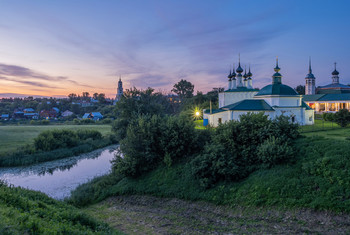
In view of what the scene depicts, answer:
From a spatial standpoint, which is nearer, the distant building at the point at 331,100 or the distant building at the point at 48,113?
the distant building at the point at 331,100

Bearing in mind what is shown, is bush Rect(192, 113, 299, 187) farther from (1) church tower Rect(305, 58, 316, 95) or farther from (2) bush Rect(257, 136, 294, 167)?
(1) church tower Rect(305, 58, 316, 95)

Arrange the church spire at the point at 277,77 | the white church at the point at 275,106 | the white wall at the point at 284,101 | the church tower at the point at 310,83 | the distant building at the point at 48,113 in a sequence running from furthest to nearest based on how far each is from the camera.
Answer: the distant building at the point at 48,113
the church tower at the point at 310,83
the church spire at the point at 277,77
the white wall at the point at 284,101
the white church at the point at 275,106

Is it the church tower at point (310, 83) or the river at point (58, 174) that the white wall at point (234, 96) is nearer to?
the river at point (58, 174)

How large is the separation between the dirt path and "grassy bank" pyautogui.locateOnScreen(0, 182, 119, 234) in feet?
6.72

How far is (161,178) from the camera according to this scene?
16.5 meters

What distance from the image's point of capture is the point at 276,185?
1187 cm

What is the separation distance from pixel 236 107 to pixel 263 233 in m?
22.9

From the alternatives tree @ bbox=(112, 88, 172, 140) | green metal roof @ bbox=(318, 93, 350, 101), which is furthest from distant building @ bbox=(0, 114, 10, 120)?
green metal roof @ bbox=(318, 93, 350, 101)


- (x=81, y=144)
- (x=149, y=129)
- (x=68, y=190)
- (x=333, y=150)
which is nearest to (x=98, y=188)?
(x=68, y=190)

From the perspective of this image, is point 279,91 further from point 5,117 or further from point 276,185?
point 5,117

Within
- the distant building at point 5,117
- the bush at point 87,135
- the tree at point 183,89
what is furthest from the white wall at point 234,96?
A: the distant building at point 5,117

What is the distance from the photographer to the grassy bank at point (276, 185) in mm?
10398

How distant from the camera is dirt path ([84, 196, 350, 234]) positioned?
904cm

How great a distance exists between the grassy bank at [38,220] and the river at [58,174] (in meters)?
7.13
